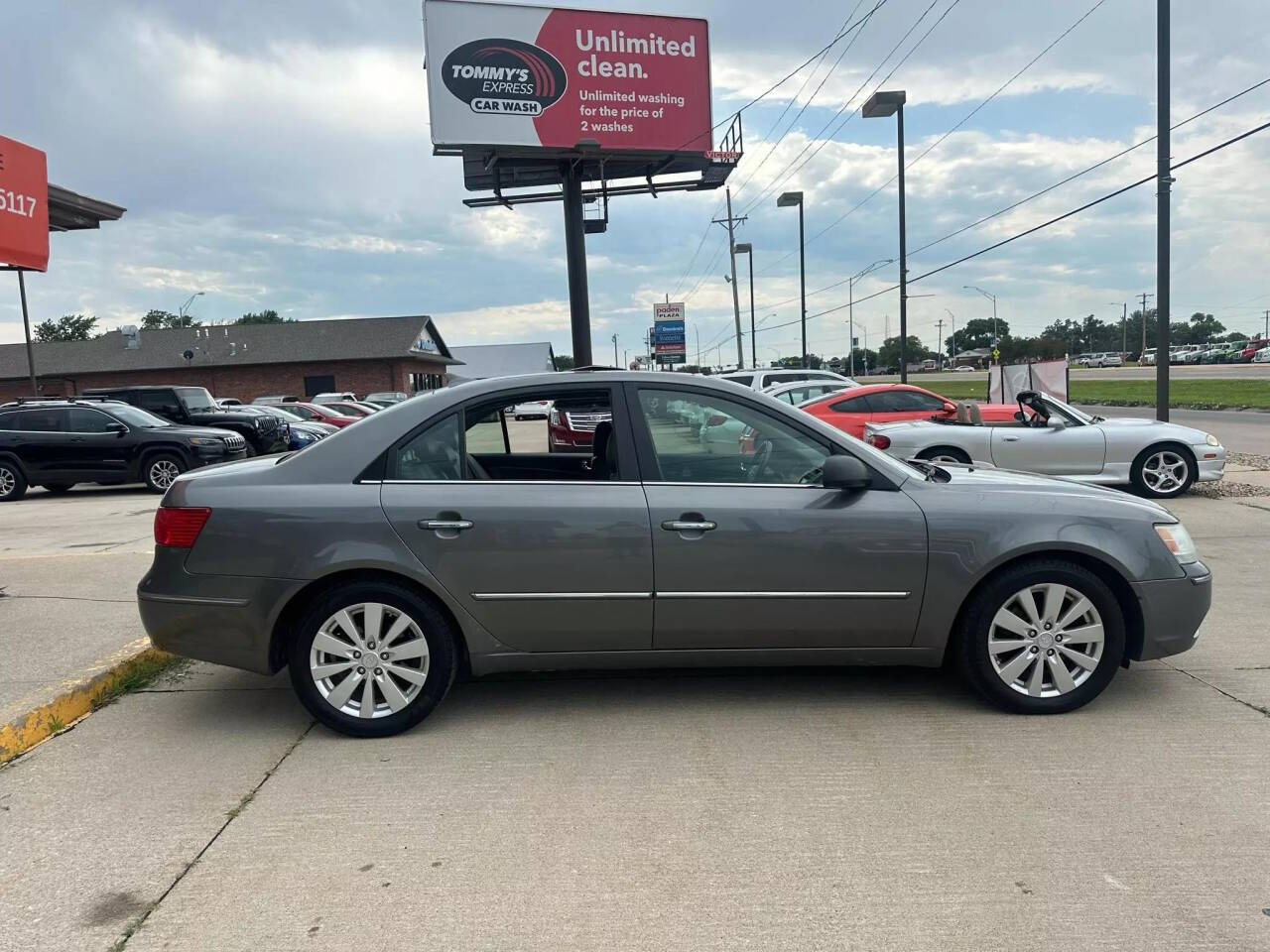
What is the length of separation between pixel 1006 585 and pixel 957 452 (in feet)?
21.3

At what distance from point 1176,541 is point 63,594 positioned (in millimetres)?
7172

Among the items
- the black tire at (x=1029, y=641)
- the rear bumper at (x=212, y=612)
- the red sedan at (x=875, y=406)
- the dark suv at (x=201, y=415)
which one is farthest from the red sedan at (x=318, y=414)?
the black tire at (x=1029, y=641)

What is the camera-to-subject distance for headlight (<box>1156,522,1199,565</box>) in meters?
4.07

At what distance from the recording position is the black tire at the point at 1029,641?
157 inches

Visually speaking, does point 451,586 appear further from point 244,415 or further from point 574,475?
point 244,415

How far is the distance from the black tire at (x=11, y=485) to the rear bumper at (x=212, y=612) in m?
12.9

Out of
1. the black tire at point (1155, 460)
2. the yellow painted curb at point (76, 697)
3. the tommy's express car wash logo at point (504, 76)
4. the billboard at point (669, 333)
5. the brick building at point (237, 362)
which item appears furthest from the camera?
the billboard at point (669, 333)

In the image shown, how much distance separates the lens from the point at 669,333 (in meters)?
54.8

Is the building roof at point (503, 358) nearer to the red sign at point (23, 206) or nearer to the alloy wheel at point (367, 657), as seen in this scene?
the red sign at point (23, 206)

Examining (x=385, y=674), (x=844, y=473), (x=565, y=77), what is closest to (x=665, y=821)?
(x=385, y=674)

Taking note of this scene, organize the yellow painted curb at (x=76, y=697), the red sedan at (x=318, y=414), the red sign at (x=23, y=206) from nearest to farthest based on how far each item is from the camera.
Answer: the yellow painted curb at (x=76, y=697), the red sign at (x=23, y=206), the red sedan at (x=318, y=414)

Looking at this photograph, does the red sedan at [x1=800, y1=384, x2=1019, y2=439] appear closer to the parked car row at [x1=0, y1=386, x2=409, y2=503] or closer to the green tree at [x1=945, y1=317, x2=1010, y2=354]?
the parked car row at [x1=0, y1=386, x2=409, y2=503]

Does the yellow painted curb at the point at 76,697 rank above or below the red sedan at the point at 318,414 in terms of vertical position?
below

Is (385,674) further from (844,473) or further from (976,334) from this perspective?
(976,334)
